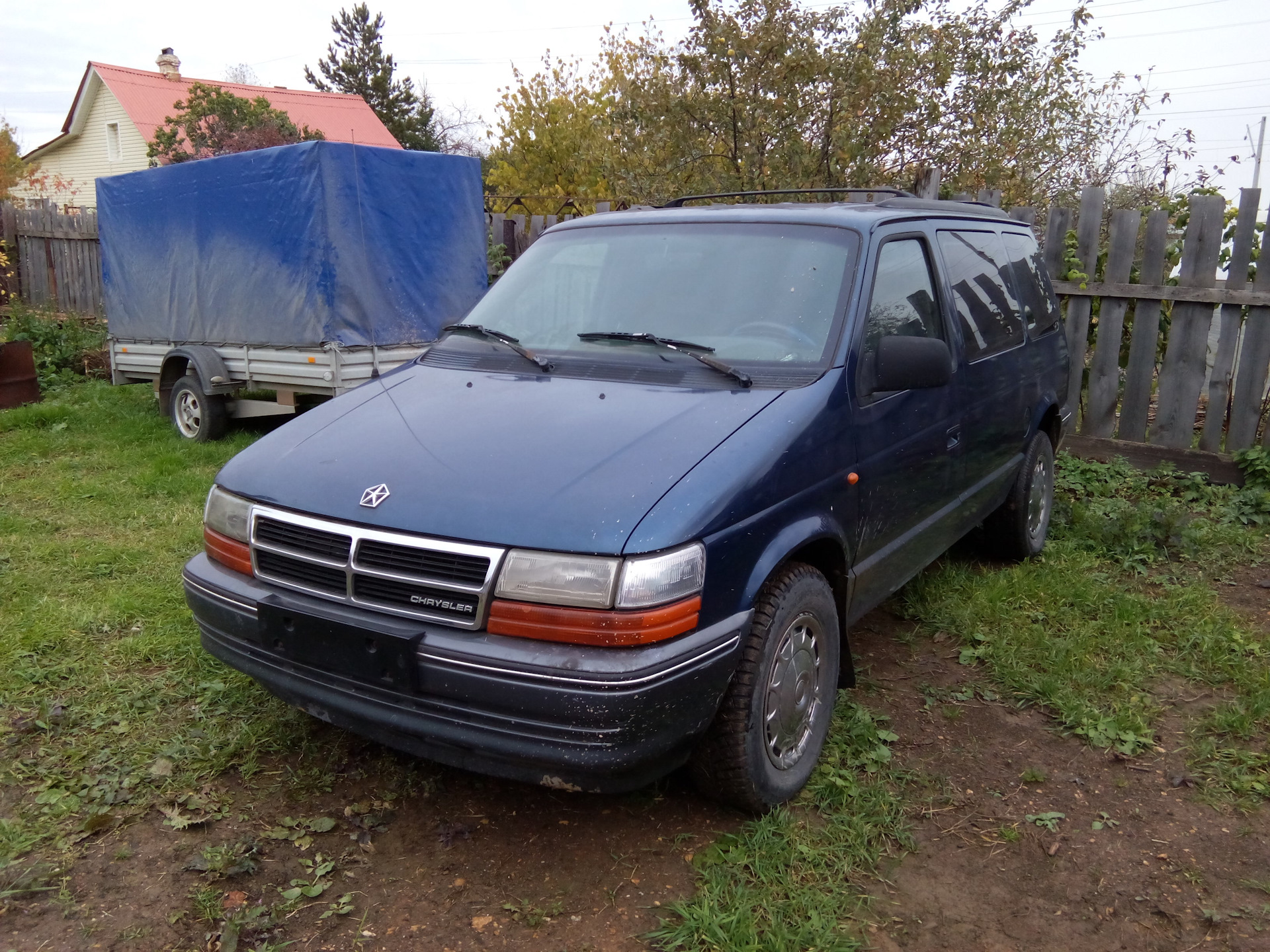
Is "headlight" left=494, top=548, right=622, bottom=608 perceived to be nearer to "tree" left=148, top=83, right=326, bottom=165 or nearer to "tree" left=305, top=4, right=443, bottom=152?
"tree" left=148, top=83, right=326, bottom=165

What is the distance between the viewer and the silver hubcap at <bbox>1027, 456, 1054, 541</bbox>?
520cm

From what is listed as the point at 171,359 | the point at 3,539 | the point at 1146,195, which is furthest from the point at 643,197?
the point at 3,539

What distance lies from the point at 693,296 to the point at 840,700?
5.59ft

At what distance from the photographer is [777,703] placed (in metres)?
2.88

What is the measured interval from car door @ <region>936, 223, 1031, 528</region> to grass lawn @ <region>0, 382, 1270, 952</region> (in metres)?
0.66

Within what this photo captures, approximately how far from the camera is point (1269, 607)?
4.73 metres

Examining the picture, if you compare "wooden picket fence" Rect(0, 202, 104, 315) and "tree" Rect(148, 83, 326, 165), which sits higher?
"tree" Rect(148, 83, 326, 165)

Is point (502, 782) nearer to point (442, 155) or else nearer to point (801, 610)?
point (801, 610)

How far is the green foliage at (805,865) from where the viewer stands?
2.46 metres

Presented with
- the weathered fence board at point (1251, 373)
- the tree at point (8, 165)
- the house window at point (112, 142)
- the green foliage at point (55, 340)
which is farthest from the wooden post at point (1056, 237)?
the house window at point (112, 142)

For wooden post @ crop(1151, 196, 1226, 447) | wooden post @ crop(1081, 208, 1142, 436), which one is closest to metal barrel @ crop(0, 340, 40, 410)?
wooden post @ crop(1081, 208, 1142, 436)

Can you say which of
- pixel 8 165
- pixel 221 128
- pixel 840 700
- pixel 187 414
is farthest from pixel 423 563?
pixel 8 165

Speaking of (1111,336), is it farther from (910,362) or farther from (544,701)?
(544,701)

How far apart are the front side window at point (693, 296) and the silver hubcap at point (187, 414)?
564 cm
